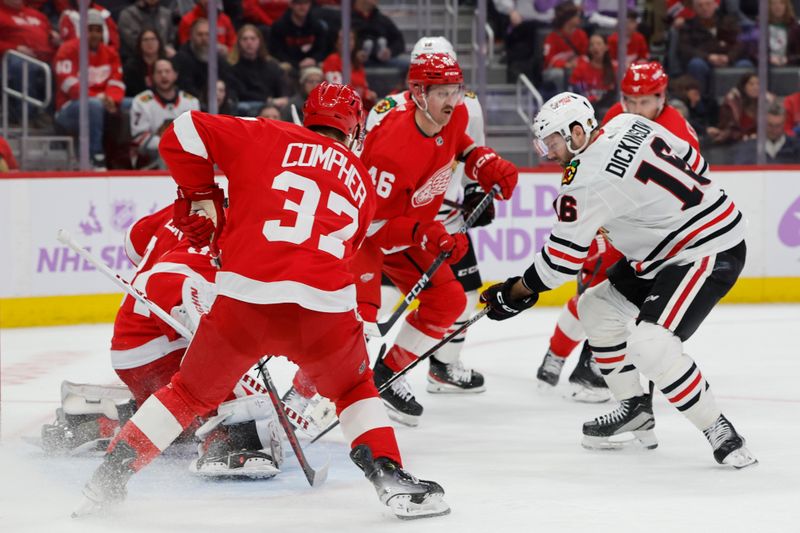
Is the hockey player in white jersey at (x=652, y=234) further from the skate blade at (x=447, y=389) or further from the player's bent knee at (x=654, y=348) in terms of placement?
the skate blade at (x=447, y=389)

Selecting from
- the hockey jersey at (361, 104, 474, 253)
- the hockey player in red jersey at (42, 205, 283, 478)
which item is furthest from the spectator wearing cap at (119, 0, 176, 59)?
the hockey player in red jersey at (42, 205, 283, 478)

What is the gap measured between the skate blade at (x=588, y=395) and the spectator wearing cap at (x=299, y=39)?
307 cm

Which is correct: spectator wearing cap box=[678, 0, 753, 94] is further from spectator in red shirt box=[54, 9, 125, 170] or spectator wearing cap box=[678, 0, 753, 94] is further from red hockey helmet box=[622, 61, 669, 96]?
spectator in red shirt box=[54, 9, 125, 170]

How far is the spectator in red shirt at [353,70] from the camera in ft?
22.9

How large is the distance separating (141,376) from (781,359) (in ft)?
9.52

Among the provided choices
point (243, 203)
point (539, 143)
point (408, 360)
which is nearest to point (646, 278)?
point (539, 143)

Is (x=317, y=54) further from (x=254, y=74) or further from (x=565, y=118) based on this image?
(x=565, y=118)

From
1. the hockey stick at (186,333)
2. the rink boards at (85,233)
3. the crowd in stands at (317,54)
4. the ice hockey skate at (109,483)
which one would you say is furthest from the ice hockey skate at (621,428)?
the crowd in stands at (317,54)

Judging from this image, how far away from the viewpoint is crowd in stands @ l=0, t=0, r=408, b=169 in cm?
634

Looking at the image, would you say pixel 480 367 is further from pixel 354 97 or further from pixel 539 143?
pixel 354 97

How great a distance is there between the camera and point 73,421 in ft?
12.2

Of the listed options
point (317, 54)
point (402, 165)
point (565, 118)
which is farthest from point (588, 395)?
point (317, 54)

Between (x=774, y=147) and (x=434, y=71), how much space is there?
391 cm

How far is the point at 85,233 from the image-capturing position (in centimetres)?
619
